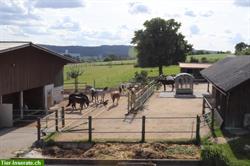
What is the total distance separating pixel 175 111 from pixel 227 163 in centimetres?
1437

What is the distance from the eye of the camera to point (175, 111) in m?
29.6

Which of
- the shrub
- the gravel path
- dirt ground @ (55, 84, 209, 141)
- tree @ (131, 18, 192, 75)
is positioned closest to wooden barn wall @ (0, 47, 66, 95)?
the gravel path

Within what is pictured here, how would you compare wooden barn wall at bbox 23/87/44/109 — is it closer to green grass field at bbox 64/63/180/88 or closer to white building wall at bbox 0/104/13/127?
white building wall at bbox 0/104/13/127

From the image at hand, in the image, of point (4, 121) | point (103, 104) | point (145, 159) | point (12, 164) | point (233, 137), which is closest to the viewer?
point (12, 164)

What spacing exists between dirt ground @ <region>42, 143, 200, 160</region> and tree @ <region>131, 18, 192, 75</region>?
163ft

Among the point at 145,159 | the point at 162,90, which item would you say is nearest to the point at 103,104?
the point at 162,90

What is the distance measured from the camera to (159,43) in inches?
2699

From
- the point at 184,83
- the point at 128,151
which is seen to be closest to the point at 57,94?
the point at 184,83

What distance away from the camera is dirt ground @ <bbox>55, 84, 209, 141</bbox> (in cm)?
2069

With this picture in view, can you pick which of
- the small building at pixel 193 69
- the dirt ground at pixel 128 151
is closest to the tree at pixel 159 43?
the small building at pixel 193 69

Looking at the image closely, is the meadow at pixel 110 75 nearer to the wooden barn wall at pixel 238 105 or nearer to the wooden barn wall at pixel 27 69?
the wooden barn wall at pixel 27 69

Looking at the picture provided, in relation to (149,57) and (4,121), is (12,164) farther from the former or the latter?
(149,57)

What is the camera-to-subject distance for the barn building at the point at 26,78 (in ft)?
83.6

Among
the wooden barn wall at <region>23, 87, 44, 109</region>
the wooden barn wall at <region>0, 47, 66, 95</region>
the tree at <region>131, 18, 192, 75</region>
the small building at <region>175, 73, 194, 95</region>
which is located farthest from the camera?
the tree at <region>131, 18, 192, 75</region>
